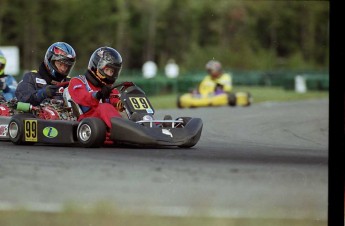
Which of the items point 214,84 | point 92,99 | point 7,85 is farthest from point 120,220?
point 214,84

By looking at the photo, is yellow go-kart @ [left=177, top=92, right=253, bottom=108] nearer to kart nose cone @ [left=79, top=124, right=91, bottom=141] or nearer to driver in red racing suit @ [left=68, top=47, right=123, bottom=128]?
driver in red racing suit @ [left=68, top=47, right=123, bottom=128]

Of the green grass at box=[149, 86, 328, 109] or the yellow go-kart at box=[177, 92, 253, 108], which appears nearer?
the yellow go-kart at box=[177, 92, 253, 108]

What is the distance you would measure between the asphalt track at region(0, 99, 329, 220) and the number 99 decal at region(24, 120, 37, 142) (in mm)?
726

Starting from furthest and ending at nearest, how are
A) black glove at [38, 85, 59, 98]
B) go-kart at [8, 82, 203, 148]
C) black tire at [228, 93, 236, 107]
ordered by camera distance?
black tire at [228, 93, 236, 107]
black glove at [38, 85, 59, 98]
go-kart at [8, 82, 203, 148]

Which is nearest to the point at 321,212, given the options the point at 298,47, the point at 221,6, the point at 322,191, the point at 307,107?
the point at 322,191

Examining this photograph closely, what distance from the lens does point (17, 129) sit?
6.41 metres

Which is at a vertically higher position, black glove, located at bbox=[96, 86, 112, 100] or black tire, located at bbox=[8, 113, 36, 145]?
black glove, located at bbox=[96, 86, 112, 100]

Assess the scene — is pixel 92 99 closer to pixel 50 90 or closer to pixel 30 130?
pixel 50 90

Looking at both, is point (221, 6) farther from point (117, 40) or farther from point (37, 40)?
point (37, 40)

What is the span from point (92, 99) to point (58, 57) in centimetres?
66

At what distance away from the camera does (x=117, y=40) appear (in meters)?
5.27

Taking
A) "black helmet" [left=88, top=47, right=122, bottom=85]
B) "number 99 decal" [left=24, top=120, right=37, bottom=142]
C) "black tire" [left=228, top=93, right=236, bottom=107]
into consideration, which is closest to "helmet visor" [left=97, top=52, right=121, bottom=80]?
"black helmet" [left=88, top=47, right=122, bottom=85]

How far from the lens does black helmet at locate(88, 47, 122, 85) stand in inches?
219

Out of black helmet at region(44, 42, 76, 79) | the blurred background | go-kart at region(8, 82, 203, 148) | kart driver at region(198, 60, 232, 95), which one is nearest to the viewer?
the blurred background
